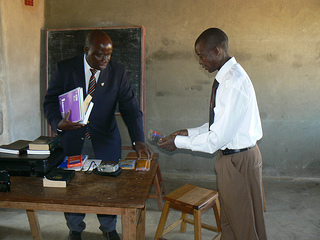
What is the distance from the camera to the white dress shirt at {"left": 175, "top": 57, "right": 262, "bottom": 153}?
1833mm

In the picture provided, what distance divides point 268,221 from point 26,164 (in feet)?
8.15

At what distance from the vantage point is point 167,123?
438 cm

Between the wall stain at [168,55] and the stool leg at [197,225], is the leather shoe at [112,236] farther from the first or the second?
the wall stain at [168,55]

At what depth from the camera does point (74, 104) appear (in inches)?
81.8

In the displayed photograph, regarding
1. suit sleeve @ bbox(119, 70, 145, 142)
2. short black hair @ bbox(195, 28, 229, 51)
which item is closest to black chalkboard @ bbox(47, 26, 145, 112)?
suit sleeve @ bbox(119, 70, 145, 142)

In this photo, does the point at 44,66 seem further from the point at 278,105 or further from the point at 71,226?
the point at 278,105

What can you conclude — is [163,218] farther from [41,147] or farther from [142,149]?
[41,147]

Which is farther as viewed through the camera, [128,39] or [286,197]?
[128,39]

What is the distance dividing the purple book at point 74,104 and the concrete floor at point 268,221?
134 centimetres

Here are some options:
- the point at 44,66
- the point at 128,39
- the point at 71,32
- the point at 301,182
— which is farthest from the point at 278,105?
the point at 44,66

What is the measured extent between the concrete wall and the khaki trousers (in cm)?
234

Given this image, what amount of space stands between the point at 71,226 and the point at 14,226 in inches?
33.5

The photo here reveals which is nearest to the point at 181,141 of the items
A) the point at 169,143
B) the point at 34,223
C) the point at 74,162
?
the point at 169,143

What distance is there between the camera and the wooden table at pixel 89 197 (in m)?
1.63
